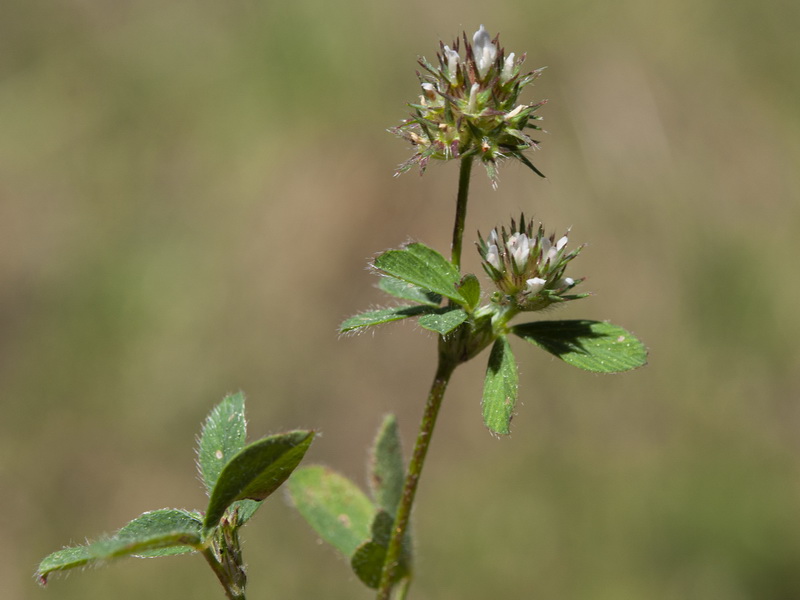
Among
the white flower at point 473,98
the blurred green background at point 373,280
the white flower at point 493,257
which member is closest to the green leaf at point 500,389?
the white flower at point 493,257

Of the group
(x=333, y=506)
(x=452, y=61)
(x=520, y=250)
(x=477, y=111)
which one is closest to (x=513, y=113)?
(x=477, y=111)

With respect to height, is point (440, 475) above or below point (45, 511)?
below

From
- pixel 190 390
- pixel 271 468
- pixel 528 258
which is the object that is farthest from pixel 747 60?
pixel 271 468

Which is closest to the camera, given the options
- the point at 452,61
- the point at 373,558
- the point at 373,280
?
the point at 452,61

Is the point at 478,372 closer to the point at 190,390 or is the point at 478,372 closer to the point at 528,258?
the point at 190,390

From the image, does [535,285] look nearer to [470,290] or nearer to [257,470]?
[470,290]

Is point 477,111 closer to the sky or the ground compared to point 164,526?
closer to the sky
